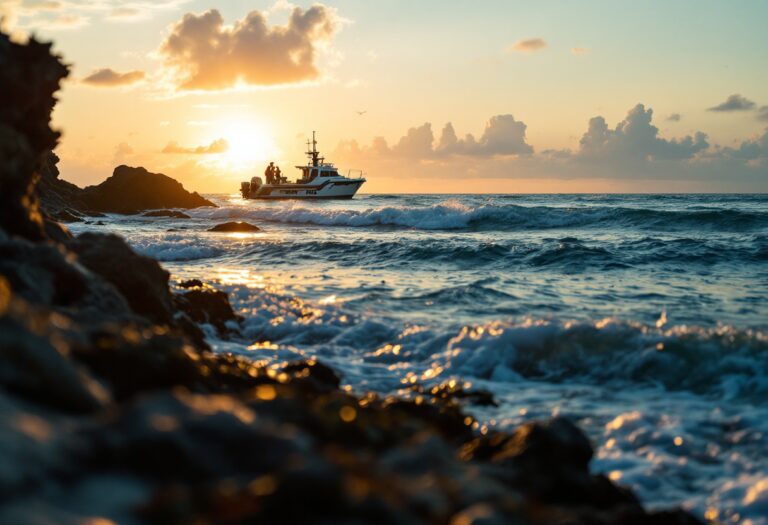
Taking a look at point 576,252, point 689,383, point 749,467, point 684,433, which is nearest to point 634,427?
point 684,433

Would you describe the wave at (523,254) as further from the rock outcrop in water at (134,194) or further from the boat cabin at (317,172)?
the boat cabin at (317,172)

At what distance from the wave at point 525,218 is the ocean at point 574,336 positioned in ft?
29.0

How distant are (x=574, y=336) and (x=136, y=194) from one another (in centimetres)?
6467

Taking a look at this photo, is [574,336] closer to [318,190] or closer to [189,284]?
[189,284]

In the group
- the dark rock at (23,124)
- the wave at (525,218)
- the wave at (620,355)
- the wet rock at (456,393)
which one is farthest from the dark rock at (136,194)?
the wet rock at (456,393)

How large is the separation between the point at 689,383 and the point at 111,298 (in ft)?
19.3

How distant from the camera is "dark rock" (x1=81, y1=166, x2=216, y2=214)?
6431 cm

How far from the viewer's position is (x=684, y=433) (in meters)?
5.82

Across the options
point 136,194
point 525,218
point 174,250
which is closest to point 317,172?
point 136,194

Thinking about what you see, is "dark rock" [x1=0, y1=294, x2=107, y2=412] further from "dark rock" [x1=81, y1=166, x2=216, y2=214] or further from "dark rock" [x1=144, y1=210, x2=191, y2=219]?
"dark rock" [x1=81, y1=166, x2=216, y2=214]

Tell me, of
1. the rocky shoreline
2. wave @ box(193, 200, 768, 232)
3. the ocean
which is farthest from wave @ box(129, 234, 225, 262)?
wave @ box(193, 200, 768, 232)

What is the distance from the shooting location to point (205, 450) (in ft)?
7.93

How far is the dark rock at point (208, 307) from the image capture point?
898 cm

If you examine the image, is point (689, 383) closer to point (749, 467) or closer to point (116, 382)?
point (749, 467)
